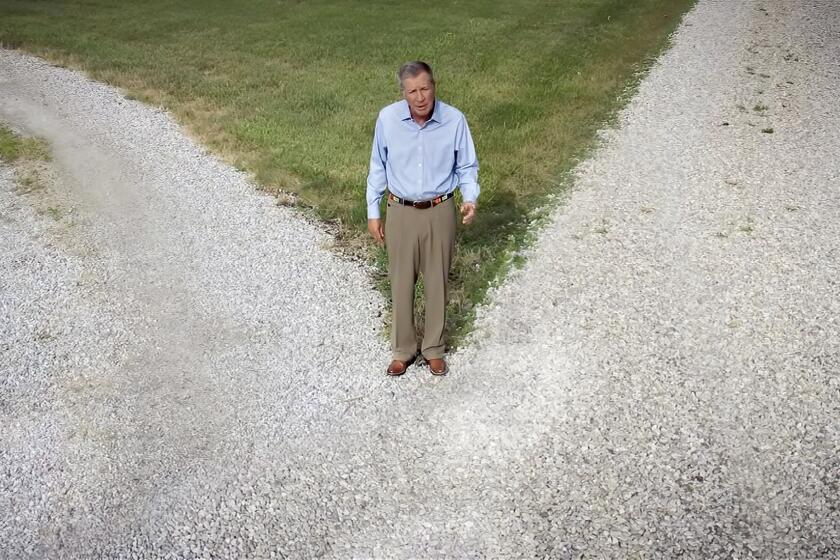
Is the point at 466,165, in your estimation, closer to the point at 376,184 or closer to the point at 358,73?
the point at 376,184

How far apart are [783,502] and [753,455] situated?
1.86 feet

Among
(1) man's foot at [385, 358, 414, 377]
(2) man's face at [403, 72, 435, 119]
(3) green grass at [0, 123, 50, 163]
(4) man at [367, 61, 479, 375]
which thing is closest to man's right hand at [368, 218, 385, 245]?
(4) man at [367, 61, 479, 375]

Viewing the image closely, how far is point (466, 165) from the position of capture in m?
6.76

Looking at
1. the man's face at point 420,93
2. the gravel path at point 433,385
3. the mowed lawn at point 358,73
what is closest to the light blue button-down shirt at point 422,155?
the man's face at point 420,93

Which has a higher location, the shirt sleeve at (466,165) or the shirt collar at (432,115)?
the shirt collar at (432,115)

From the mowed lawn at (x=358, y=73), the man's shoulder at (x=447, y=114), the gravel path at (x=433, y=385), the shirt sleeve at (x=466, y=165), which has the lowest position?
the gravel path at (x=433, y=385)

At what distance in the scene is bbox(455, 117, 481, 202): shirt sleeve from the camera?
21.8ft

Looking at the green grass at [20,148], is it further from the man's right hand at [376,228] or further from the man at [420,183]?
the man at [420,183]

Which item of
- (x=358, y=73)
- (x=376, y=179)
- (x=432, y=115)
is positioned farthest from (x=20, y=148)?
(x=432, y=115)

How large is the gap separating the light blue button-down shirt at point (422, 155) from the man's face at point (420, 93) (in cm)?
15

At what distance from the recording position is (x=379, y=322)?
8797 mm

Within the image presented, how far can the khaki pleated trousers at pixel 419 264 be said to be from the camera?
6.77 metres

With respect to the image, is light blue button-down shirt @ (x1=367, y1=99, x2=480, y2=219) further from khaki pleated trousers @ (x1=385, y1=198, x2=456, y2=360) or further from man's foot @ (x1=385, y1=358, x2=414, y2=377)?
man's foot @ (x1=385, y1=358, x2=414, y2=377)

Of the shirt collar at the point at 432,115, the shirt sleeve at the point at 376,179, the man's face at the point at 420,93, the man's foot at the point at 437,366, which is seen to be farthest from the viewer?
the man's foot at the point at 437,366
